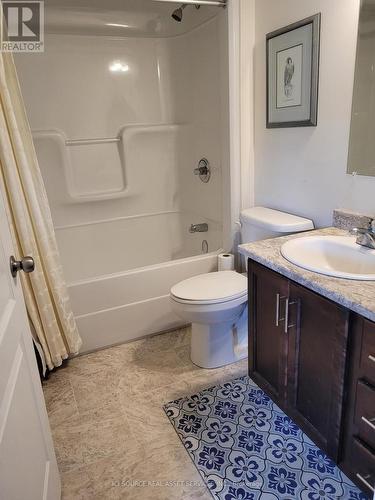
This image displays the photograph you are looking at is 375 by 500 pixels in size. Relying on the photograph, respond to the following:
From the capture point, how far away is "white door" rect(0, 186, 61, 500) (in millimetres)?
863

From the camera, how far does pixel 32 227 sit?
1.80 m

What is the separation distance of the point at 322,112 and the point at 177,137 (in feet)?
4.83

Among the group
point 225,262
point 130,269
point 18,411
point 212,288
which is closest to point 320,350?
point 212,288

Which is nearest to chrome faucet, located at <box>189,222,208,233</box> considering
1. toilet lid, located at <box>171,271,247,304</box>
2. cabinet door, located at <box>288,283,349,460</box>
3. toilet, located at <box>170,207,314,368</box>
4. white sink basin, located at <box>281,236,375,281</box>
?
toilet, located at <box>170,207,314,368</box>

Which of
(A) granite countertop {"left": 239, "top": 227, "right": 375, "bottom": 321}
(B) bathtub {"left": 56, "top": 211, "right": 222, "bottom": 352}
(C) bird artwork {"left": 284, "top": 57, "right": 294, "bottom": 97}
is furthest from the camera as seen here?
(B) bathtub {"left": 56, "top": 211, "right": 222, "bottom": 352}

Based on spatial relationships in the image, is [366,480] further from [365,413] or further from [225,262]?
[225,262]

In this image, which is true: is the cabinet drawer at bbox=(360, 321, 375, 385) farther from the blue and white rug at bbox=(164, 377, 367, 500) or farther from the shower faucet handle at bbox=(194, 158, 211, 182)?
the shower faucet handle at bbox=(194, 158, 211, 182)

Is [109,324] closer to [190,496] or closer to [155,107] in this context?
[190,496]

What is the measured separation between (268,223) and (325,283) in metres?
0.80

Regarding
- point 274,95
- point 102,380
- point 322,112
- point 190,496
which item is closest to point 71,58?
point 274,95

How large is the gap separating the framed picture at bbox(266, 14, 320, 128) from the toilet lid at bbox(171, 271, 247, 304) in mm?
873

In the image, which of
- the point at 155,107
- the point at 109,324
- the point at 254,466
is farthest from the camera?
the point at 155,107

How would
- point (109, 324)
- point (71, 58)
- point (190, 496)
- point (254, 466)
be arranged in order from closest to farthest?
point (190, 496)
point (254, 466)
point (109, 324)
point (71, 58)

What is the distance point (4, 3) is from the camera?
210 cm
